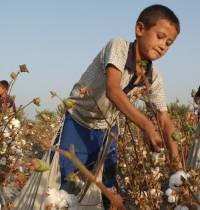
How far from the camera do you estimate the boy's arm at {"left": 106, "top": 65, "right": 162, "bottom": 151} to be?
1.58 metres

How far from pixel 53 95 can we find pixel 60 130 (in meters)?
0.60

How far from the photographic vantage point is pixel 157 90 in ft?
8.84

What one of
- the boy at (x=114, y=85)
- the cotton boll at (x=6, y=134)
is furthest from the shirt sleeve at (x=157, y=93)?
the cotton boll at (x=6, y=134)

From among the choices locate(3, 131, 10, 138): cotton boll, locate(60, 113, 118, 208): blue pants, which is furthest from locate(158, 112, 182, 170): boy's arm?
locate(3, 131, 10, 138): cotton boll

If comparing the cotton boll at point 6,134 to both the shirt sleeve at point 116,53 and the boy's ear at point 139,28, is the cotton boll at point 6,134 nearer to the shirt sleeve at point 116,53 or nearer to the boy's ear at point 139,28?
the shirt sleeve at point 116,53

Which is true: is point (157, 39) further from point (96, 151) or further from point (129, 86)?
point (96, 151)

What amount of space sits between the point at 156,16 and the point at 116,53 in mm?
258

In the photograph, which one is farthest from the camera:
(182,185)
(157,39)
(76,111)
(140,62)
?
(76,111)

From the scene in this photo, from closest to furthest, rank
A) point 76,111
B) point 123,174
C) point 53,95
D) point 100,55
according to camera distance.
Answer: point 53,95
point 100,55
point 76,111
point 123,174

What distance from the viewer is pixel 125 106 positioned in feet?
6.23

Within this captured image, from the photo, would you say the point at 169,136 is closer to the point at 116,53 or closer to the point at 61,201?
the point at 116,53

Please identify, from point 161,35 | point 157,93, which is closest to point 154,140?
point 161,35

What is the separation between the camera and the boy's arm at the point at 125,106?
62.1 inches

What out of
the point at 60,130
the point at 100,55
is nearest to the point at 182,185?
the point at 100,55
